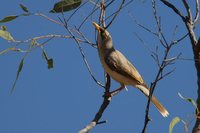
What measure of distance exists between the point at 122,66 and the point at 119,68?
5 centimetres

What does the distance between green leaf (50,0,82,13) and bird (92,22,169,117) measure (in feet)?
2.53

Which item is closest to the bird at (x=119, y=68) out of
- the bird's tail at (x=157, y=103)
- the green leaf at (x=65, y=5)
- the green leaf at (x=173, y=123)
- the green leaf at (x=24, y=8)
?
the bird's tail at (x=157, y=103)

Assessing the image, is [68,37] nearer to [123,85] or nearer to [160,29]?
[160,29]

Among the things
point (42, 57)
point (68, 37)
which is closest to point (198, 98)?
point (68, 37)

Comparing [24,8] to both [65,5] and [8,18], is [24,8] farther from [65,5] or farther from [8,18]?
[65,5]

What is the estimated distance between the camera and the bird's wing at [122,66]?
3.34m

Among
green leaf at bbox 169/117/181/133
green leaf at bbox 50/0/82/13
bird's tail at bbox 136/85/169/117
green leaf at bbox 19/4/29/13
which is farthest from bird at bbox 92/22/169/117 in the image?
green leaf at bbox 169/117/181/133

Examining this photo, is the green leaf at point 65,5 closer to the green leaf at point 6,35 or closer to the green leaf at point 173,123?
the green leaf at point 6,35

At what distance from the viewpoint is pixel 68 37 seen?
2.19m

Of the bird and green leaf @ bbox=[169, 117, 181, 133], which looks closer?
green leaf @ bbox=[169, 117, 181, 133]

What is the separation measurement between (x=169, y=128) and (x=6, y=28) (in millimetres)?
1037

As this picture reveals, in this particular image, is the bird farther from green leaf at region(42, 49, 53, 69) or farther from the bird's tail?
green leaf at region(42, 49, 53, 69)

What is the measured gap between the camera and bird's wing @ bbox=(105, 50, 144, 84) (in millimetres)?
3344

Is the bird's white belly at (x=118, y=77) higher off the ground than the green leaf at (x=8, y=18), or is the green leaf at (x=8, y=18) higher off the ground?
the green leaf at (x=8, y=18)
